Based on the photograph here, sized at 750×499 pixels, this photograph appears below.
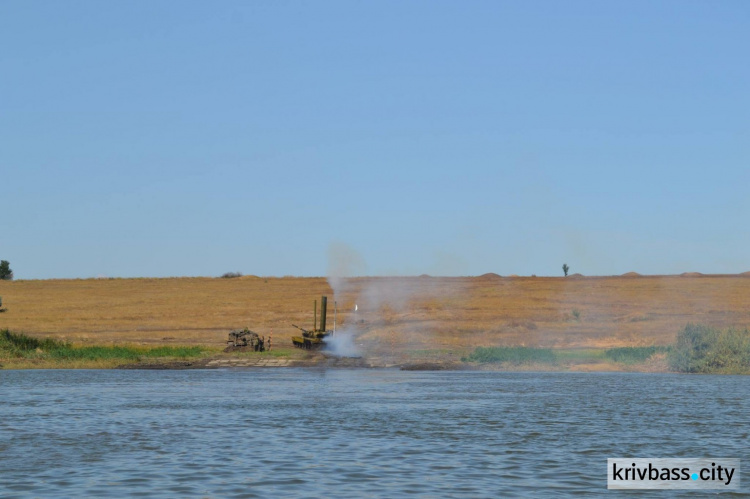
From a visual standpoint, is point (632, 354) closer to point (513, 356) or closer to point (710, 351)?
point (710, 351)

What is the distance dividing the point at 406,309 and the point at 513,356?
35878 mm

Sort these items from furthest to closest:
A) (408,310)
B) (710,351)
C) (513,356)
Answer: (408,310) → (513,356) → (710,351)

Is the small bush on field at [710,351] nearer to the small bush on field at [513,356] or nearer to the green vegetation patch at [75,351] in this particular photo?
the small bush on field at [513,356]

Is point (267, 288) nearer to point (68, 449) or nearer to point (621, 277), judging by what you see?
point (621, 277)

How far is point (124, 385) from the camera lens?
5181 centimetres

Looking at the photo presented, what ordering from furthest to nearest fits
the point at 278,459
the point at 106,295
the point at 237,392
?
the point at 106,295 < the point at 237,392 < the point at 278,459

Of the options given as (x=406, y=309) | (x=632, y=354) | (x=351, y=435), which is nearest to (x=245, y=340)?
(x=632, y=354)

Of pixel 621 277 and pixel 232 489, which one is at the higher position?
pixel 621 277

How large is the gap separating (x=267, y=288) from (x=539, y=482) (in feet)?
357

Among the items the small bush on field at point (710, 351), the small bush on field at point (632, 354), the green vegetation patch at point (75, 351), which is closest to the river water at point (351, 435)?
the small bush on field at point (710, 351)

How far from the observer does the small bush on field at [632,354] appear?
213 feet

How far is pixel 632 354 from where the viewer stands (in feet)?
218

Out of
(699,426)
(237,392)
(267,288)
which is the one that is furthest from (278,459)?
(267,288)

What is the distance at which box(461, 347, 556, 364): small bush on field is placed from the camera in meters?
67.4
